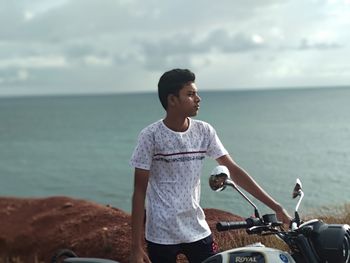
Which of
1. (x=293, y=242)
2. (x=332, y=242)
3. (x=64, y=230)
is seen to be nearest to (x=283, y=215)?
(x=293, y=242)

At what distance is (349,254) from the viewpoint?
132 inches

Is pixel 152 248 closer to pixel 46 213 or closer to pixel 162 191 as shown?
pixel 162 191

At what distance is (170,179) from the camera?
4.12 m

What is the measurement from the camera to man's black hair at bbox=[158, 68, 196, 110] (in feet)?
13.4

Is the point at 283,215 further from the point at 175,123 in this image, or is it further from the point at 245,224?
the point at 175,123

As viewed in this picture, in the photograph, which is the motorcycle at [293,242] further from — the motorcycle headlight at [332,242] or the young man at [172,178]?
the young man at [172,178]

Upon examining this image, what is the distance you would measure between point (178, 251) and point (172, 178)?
446 millimetres

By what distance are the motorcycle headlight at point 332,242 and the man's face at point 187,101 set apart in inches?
43.1

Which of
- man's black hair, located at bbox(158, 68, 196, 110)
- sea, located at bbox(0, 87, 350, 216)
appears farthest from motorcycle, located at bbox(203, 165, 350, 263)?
sea, located at bbox(0, 87, 350, 216)

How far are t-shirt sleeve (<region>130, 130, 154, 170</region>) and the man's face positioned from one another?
0.24 meters

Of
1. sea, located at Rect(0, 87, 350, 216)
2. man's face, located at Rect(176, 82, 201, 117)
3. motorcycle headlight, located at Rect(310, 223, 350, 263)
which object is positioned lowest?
sea, located at Rect(0, 87, 350, 216)

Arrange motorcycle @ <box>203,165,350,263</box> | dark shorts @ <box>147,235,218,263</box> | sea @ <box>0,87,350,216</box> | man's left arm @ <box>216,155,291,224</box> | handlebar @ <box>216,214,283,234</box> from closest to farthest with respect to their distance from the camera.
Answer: motorcycle @ <box>203,165,350,263</box>, handlebar @ <box>216,214,283,234</box>, man's left arm @ <box>216,155,291,224</box>, dark shorts @ <box>147,235,218,263</box>, sea @ <box>0,87,350,216</box>

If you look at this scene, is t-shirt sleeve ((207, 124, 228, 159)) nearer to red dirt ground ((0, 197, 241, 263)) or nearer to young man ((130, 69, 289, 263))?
young man ((130, 69, 289, 263))

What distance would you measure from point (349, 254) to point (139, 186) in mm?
1283
